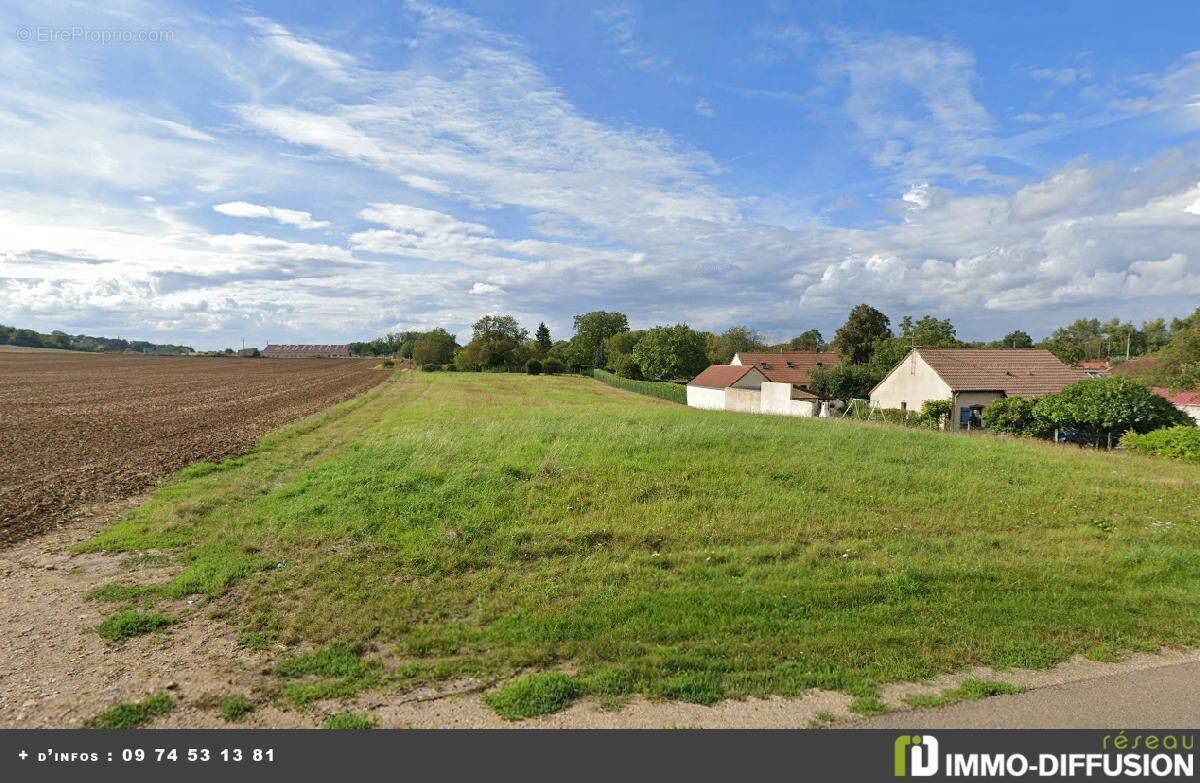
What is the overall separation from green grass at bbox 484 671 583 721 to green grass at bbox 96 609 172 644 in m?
4.25

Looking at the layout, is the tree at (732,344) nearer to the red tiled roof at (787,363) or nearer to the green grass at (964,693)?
the red tiled roof at (787,363)

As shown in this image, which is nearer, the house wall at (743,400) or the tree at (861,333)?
the house wall at (743,400)

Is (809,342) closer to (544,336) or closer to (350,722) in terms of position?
(544,336)

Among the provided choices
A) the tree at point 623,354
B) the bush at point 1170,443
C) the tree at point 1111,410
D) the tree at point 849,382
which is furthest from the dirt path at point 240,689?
the tree at point 623,354

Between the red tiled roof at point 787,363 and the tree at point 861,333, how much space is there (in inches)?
77.5

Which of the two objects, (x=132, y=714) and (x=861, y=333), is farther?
(x=861, y=333)

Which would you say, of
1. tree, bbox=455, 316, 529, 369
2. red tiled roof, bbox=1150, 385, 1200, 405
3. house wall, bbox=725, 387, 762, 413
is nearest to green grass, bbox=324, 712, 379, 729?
house wall, bbox=725, 387, 762, 413

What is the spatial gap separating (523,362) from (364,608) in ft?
342

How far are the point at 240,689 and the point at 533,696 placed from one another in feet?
8.63

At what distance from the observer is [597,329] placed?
134m

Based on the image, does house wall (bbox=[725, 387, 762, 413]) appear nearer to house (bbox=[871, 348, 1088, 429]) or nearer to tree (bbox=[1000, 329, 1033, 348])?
house (bbox=[871, 348, 1088, 429])

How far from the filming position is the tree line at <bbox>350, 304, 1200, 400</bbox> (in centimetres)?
5719
